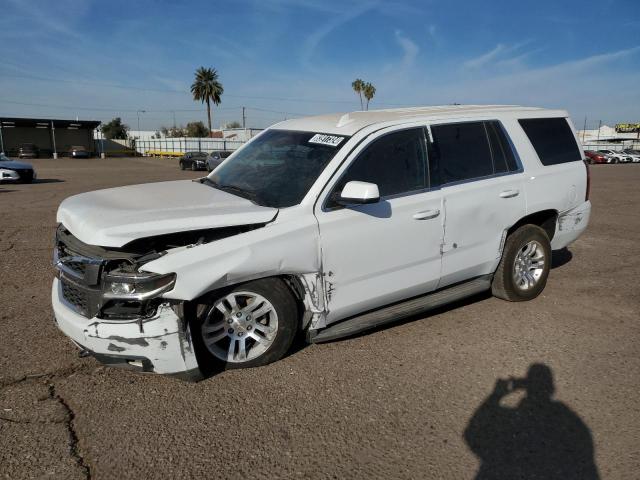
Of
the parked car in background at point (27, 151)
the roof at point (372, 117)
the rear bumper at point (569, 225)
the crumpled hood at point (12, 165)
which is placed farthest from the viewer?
the parked car in background at point (27, 151)

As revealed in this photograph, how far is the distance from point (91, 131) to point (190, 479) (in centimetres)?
6993

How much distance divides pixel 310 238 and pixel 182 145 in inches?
2357

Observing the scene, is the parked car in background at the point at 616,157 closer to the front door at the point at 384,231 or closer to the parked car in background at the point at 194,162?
the parked car in background at the point at 194,162

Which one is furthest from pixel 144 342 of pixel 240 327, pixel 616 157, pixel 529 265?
pixel 616 157

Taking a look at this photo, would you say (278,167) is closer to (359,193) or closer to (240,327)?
(359,193)

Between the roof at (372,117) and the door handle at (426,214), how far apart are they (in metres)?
0.78

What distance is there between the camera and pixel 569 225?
17.2ft

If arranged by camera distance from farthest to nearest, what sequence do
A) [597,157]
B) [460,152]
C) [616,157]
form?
1. [616,157]
2. [597,157]
3. [460,152]

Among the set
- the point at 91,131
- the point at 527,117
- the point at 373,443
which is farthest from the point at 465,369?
the point at 91,131

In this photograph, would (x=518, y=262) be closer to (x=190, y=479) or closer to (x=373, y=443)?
(x=373, y=443)

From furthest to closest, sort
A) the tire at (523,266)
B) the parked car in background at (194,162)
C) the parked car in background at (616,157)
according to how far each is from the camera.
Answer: the parked car in background at (616,157), the parked car in background at (194,162), the tire at (523,266)

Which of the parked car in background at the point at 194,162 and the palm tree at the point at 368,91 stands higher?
the palm tree at the point at 368,91

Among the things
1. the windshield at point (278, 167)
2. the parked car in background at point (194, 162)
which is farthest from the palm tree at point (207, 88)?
the windshield at point (278, 167)

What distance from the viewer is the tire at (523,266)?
4.73m
